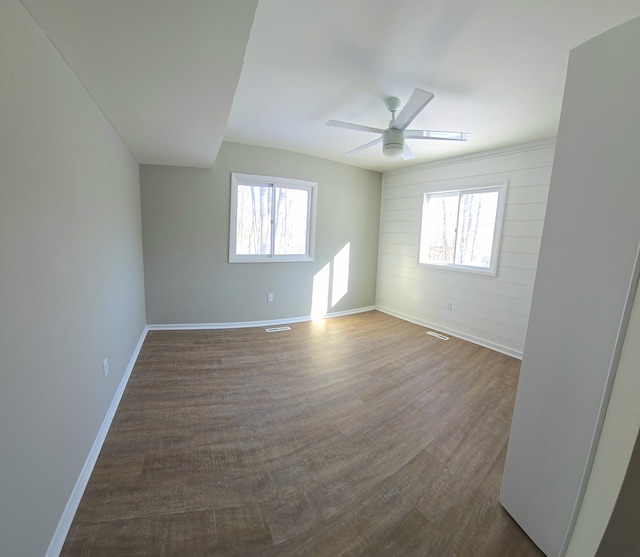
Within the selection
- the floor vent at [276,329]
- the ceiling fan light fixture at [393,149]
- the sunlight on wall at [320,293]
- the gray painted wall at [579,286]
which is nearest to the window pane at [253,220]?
the sunlight on wall at [320,293]

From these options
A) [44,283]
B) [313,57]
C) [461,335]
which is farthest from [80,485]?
[461,335]

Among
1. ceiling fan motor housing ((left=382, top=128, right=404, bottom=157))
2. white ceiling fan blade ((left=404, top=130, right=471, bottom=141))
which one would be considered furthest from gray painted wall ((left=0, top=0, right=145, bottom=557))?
white ceiling fan blade ((left=404, top=130, right=471, bottom=141))

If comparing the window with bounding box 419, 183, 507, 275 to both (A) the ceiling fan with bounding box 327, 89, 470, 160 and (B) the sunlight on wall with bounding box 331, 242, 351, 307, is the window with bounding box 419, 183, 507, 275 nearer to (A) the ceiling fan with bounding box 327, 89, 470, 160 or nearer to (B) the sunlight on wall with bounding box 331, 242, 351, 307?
(B) the sunlight on wall with bounding box 331, 242, 351, 307

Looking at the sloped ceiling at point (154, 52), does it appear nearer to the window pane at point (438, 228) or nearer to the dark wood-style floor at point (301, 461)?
the dark wood-style floor at point (301, 461)

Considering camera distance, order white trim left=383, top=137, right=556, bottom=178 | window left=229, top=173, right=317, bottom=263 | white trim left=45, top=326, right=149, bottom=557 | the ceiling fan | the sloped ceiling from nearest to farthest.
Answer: the sloped ceiling → white trim left=45, top=326, right=149, bottom=557 → the ceiling fan → white trim left=383, top=137, right=556, bottom=178 → window left=229, top=173, right=317, bottom=263

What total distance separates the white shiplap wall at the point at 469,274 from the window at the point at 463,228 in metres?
0.11

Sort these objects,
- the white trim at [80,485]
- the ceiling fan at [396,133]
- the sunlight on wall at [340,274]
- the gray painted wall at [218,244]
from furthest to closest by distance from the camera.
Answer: the sunlight on wall at [340,274]
the gray painted wall at [218,244]
the ceiling fan at [396,133]
the white trim at [80,485]

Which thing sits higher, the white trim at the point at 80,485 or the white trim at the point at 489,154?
the white trim at the point at 489,154

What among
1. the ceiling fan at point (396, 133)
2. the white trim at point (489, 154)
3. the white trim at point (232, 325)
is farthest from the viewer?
the white trim at point (232, 325)

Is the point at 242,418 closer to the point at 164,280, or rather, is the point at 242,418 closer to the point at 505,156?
the point at 164,280

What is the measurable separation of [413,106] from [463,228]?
258 centimetres

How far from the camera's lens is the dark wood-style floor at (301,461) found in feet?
4.30

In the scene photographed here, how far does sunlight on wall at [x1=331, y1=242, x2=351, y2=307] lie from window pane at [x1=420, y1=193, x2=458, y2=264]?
4.29ft

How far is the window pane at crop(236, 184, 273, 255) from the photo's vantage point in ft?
13.5
